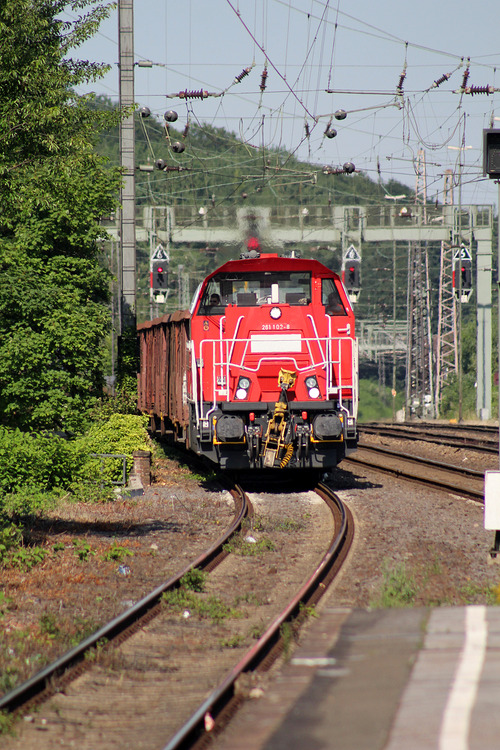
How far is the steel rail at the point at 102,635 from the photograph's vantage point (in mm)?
5691

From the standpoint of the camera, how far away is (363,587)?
9047 mm

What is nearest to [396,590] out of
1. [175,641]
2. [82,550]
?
[175,641]

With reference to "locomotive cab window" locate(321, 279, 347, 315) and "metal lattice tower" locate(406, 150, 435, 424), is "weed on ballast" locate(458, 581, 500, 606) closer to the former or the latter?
"locomotive cab window" locate(321, 279, 347, 315)

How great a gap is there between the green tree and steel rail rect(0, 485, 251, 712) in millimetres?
5325

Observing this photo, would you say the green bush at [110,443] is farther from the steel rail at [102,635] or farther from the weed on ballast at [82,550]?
the steel rail at [102,635]

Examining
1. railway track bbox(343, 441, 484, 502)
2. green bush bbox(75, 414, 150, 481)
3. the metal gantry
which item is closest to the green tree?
green bush bbox(75, 414, 150, 481)

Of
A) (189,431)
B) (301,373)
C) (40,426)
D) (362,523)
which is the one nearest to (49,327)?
(40,426)

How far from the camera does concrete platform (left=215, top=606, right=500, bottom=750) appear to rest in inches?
147

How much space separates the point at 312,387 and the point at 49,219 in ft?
25.6

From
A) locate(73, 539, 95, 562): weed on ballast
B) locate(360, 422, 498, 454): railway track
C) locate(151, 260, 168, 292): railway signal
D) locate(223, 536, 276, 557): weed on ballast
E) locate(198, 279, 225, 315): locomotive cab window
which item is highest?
locate(151, 260, 168, 292): railway signal

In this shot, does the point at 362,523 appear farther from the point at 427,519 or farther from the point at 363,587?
the point at 363,587

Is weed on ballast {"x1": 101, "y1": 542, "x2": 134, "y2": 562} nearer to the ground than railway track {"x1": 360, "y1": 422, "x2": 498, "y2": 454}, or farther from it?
farther from it

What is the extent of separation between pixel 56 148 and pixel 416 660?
357 inches

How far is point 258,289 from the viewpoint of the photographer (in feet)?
56.0
